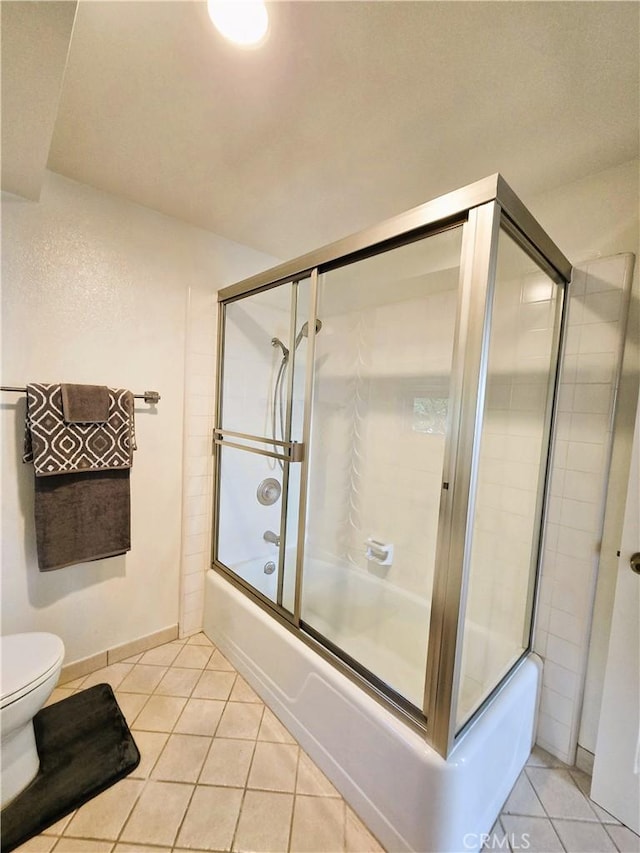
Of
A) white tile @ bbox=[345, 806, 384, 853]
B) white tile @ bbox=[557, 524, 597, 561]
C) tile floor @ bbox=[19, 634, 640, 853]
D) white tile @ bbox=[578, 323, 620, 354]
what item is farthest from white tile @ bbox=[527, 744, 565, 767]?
white tile @ bbox=[578, 323, 620, 354]

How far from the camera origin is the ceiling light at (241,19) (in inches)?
32.2

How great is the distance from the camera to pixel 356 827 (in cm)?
117

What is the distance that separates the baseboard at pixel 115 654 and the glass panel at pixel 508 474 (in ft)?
5.35

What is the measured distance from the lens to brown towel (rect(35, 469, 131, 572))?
149 centimetres

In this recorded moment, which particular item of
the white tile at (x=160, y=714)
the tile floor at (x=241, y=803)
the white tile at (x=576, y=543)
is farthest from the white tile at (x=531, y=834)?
the white tile at (x=160, y=714)

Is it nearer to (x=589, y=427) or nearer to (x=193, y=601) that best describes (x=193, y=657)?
(x=193, y=601)

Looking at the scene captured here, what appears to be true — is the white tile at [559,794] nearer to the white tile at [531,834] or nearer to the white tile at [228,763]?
the white tile at [531,834]

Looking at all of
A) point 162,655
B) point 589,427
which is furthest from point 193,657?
point 589,427

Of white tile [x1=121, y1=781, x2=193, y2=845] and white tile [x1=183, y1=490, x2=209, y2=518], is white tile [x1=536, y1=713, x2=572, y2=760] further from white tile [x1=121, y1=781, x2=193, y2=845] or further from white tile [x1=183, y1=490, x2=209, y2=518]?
white tile [x1=183, y1=490, x2=209, y2=518]

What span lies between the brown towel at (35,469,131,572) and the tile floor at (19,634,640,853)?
699mm

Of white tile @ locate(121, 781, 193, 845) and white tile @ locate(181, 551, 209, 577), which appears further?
white tile @ locate(181, 551, 209, 577)

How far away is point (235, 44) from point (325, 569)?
2058mm

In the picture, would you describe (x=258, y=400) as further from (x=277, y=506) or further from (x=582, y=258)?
(x=582, y=258)

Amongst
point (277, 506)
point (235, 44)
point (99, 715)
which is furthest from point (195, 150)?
point (99, 715)
